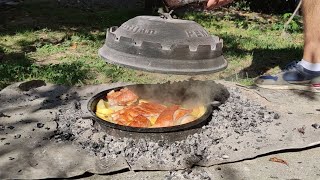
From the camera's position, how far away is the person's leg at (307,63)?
473cm

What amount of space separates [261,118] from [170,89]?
2.78 ft

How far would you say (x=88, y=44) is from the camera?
6.90 m

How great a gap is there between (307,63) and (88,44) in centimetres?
339

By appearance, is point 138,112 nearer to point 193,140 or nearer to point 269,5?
point 193,140

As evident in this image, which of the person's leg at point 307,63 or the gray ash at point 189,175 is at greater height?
the person's leg at point 307,63

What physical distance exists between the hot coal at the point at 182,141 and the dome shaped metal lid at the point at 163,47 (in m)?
0.80

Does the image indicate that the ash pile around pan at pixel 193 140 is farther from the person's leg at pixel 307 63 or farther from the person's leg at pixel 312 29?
the person's leg at pixel 312 29

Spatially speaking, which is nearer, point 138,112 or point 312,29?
point 138,112

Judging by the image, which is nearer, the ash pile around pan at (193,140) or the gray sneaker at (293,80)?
the ash pile around pan at (193,140)

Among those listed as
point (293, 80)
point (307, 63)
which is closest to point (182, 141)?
point (293, 80)

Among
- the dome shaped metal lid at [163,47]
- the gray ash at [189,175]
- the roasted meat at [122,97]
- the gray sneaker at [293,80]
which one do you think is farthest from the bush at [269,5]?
the dome shaped metal lid at [163,47]

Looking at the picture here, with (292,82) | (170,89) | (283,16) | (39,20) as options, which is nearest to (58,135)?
(170,89)

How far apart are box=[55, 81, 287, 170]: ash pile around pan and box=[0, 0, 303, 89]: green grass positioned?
114 centimetres

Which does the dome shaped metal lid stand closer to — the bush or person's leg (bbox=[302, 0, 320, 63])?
person's leg (bbox=[302, 0, 320, 63])
